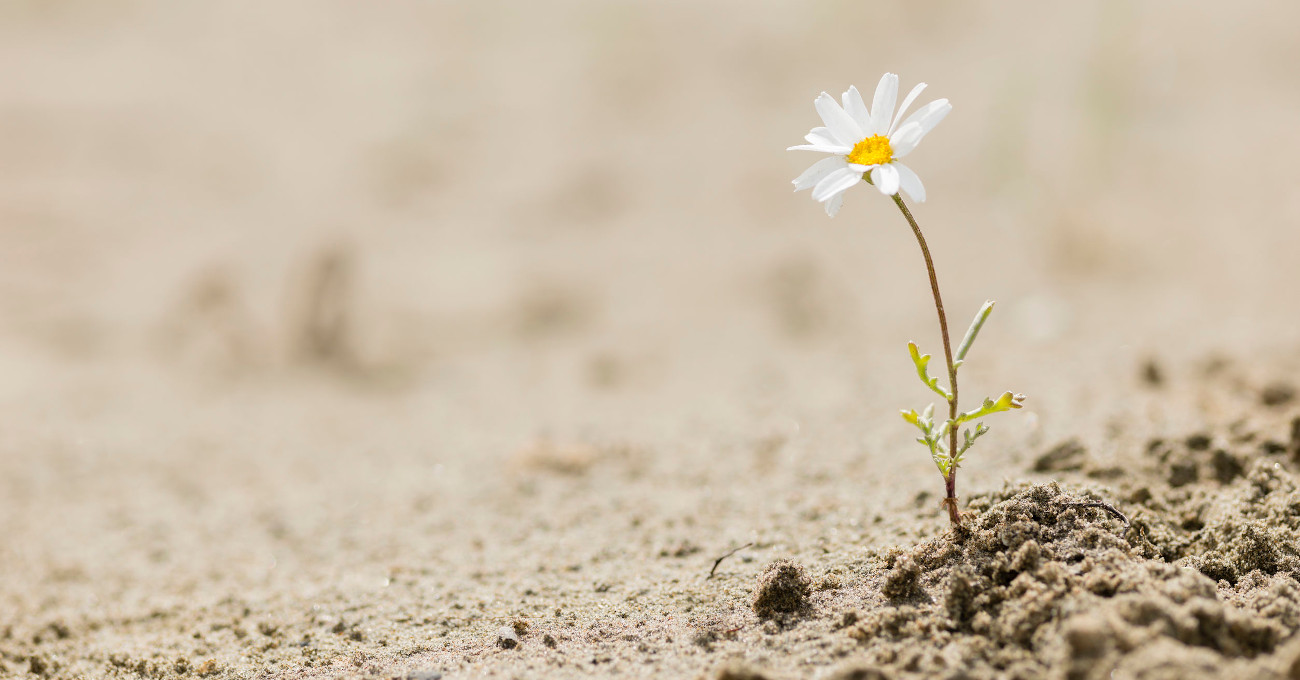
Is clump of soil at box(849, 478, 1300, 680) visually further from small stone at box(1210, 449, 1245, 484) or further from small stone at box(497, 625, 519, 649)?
small stone at box(497, 625, 519, 649)

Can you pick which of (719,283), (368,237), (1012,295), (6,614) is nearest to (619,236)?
(719,283)

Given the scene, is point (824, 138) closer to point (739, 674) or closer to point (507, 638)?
point (739, 674)

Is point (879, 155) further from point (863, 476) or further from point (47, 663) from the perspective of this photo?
point (47, 663)

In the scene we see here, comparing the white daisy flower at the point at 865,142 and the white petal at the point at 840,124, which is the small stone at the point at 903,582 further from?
the white petal at the point at 840,124

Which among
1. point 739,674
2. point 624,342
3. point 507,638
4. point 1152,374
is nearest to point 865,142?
point 739,674

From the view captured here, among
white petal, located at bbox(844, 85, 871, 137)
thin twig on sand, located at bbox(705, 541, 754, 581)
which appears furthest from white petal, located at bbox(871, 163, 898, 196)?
thin twig on sand, located at bbox(705, 541, 754, 581)

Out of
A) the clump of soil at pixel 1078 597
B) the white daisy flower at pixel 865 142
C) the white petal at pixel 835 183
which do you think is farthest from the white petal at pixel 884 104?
the clump of soil at pixel 1078 597
